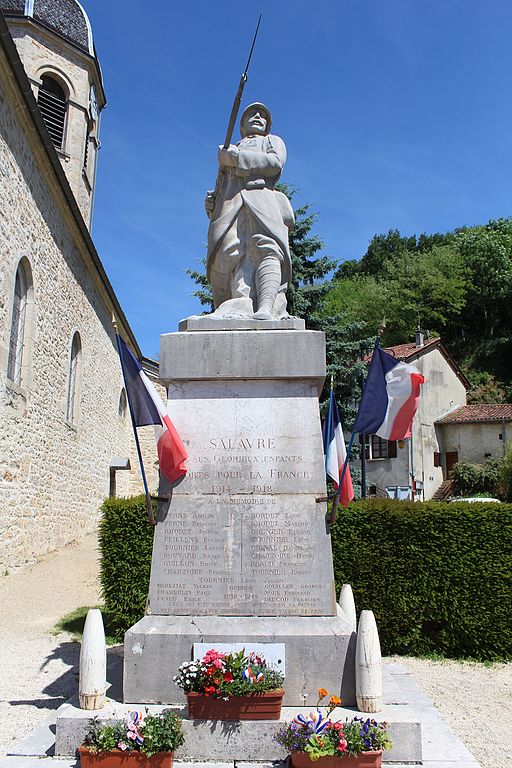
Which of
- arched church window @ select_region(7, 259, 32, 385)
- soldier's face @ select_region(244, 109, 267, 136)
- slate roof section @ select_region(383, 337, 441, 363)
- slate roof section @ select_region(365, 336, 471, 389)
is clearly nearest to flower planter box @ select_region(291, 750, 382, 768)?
soldier's face @ select_region(244, 109, 267, 136)

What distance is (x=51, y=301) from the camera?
16.0 metres

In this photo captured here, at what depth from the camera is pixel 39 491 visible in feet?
48.9

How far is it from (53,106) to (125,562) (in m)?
19.8

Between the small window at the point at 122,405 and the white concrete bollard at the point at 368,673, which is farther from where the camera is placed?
the small window at the point at 122,405

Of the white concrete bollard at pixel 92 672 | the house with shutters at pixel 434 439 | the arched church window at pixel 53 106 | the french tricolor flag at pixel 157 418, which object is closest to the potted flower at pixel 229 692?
the white concrete bollard at pixel 92 672

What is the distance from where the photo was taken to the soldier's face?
6.46 m

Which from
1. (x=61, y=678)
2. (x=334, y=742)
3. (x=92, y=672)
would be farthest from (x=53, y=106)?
(x=334, y=742)

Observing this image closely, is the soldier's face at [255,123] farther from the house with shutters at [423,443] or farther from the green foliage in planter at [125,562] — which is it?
the house with shutters at [423,443]

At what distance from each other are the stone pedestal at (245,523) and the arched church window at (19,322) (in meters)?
8.98

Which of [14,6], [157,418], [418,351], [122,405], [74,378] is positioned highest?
[14,6]

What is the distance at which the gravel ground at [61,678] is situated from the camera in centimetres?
538

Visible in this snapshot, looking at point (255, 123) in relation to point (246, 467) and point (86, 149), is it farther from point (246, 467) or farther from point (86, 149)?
point (86, 149)

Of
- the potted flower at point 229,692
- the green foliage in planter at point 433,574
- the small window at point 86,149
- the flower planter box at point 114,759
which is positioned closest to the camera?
the flower planter box at point 114,759

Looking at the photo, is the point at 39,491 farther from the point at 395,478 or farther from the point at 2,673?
the point at 395,478
